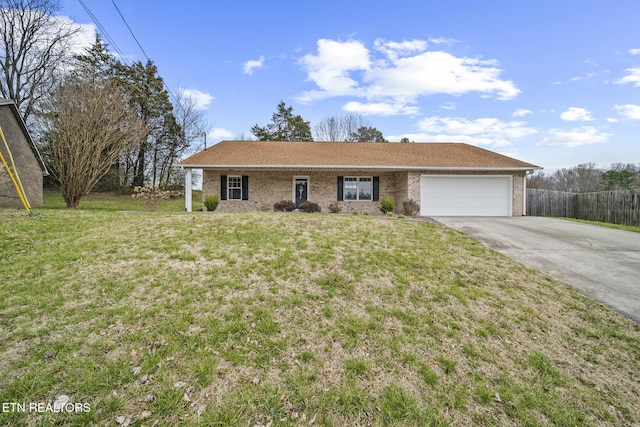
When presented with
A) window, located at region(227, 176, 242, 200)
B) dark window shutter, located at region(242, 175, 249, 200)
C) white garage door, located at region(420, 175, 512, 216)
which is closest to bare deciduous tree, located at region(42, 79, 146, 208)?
window, located at region(227, 176, 242, 200)

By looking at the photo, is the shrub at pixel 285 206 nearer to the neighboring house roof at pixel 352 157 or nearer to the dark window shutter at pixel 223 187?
the neighboring house roof at pixel 352 157

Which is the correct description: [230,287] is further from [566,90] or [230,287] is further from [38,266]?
[566,90]

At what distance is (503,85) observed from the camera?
14430 millimetres

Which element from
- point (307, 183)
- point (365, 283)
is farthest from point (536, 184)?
point (365, 283)

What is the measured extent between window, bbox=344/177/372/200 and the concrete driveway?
6.23 m

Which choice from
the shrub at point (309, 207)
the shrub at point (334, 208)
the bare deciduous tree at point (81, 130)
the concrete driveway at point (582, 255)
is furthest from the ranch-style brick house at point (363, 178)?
the concrete driveway at point (582, 255)

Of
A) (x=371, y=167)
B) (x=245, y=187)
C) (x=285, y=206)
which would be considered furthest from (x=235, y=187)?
(x=371, y=167)

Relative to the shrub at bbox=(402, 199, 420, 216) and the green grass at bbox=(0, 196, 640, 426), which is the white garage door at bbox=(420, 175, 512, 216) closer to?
the shrub at bbox=(402, 199, 420, 216)

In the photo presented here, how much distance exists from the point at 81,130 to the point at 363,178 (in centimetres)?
1377

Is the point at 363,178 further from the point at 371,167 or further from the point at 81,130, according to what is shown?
the point at 81,130

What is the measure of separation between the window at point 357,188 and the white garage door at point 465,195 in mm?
2771

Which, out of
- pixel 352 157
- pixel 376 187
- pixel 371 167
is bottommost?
pixel 376 187

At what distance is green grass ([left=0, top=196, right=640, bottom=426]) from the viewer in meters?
2.42

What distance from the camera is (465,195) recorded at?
562 inches
